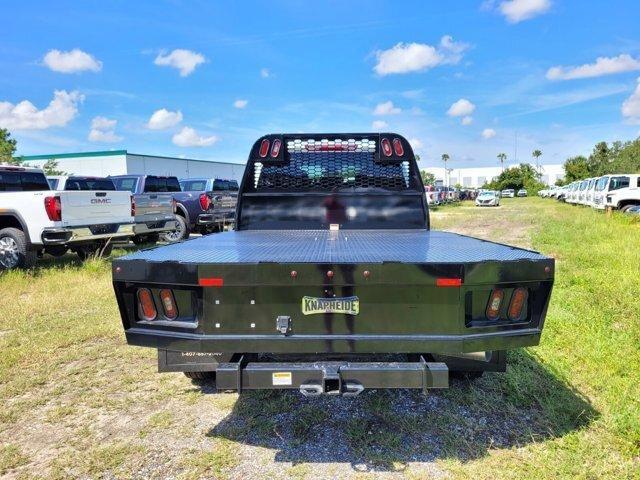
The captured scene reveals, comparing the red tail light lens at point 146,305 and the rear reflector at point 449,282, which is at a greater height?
the rear reflector at point 449,282

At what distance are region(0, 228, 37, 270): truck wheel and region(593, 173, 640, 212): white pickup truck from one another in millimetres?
22360

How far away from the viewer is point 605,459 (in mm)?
2975

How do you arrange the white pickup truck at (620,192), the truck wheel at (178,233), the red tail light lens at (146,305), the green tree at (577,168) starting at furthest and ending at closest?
the green tree at (577,168) → the white pickup truck at (620,192) → the truck wheel at (178,233) → the red tail light lens at (146,305)

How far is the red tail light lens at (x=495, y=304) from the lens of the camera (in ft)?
9.11

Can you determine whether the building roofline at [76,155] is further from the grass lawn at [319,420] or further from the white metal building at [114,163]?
the grass lawn at [319,420]

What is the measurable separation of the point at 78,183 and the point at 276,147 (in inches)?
305

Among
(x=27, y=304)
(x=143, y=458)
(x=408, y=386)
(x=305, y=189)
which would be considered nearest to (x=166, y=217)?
(x=27, y=304)

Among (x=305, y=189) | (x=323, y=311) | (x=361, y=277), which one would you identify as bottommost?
(x=323, y=311)

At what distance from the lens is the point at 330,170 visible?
5.05 metres

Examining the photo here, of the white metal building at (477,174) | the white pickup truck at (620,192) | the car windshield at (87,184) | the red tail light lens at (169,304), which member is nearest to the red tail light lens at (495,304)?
the red tail light lens at (169,304)

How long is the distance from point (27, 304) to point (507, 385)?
621 centimetres

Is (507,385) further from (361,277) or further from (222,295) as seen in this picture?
(222,295)

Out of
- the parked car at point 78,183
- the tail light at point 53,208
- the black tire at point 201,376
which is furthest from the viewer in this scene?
the parked car at point 78,183

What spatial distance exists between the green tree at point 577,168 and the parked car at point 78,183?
70.3 m
